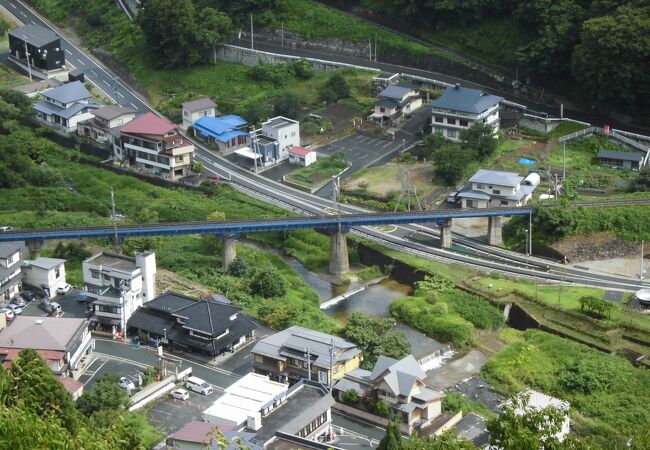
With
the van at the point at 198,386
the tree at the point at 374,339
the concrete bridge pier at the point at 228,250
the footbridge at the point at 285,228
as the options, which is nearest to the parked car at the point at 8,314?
the footbridge at the point at 285,228

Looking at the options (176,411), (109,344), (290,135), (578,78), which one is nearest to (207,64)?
(290,135)

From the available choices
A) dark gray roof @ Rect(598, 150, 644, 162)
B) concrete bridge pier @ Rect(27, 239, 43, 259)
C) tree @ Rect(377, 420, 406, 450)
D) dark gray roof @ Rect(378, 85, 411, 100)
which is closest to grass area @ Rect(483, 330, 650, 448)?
tree @ Rect(377, 420, 406, 450)

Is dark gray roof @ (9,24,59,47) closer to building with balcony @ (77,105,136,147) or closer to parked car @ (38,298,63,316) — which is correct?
building with balcony @ (77,105,136,147)

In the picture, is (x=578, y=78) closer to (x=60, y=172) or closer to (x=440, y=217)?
(x=440, y=217)

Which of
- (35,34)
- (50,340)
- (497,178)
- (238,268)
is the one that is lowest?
(238,268)

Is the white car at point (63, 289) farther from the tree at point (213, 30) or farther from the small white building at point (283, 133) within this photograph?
the tree at point (213, 30)

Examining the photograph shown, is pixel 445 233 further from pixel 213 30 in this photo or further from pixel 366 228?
pixel 213 30

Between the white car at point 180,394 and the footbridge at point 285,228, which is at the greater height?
the footbridge at point 285,228

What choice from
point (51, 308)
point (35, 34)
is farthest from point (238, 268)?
point (35, 34)
